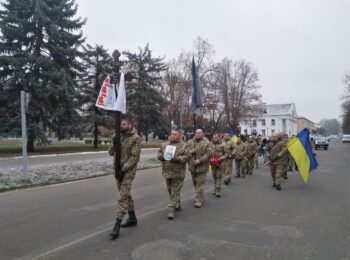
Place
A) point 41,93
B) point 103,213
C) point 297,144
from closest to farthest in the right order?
point 103,213 → point 297,144 → point 41,93

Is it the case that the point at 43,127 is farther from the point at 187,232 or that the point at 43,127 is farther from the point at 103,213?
the point at 187,232

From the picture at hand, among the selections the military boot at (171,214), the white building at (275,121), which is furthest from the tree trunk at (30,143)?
the white building at (275,121)

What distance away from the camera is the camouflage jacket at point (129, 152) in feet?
16.9

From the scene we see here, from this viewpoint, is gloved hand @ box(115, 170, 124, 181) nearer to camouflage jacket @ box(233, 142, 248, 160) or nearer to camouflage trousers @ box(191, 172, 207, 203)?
camouflage trousers @ box(191, 172, 207, 203)

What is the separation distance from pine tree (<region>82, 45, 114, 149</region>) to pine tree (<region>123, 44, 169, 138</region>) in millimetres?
6910

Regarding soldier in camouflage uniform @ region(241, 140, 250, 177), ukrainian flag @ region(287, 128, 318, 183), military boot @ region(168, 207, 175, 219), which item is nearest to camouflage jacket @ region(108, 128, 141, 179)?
military boot @ region(168, 207, 175, 219)

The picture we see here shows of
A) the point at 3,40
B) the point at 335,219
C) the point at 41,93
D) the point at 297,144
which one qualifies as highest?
the point at 3,40

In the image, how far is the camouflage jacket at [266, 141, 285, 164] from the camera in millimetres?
9511

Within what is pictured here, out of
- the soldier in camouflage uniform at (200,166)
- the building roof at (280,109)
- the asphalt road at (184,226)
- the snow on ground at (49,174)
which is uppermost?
the building roof at (280,109)


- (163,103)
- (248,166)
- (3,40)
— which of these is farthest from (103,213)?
(163,103)

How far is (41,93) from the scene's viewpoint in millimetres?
22922

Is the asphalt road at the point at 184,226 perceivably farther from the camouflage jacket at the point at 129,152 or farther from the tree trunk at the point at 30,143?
the tree trunk at the point at 30,143

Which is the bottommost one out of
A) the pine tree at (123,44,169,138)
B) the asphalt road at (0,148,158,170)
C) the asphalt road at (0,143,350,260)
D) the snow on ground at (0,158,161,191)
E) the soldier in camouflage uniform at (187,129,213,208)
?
the asphalt road at (0,143,350,260)

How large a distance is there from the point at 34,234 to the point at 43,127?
21.6 m
